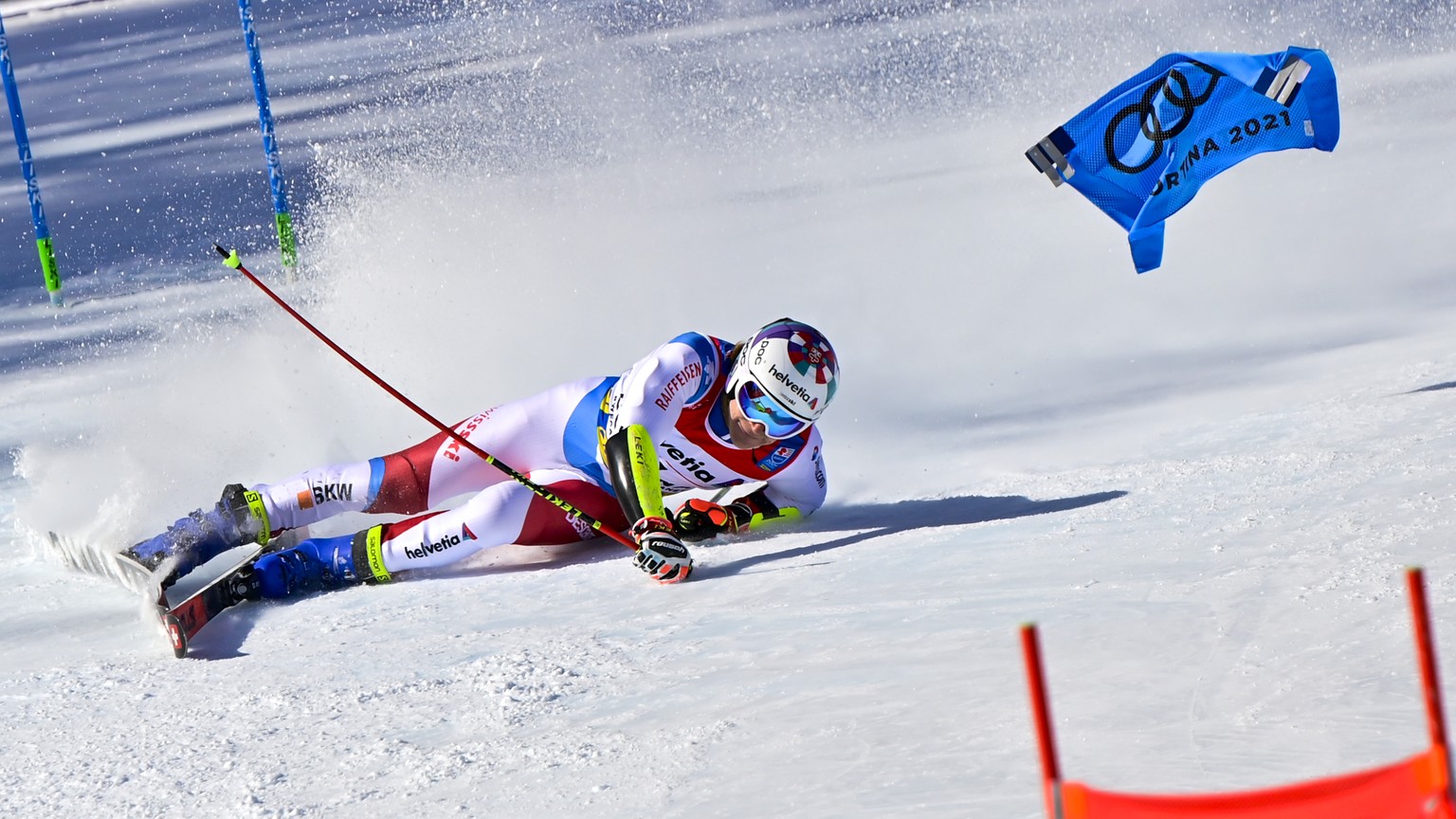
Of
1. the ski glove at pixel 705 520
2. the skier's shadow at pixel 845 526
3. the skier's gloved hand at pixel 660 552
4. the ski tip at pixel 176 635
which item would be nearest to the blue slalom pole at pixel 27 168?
the skier's shadow at pixel 845 526

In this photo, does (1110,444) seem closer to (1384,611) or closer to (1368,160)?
(1384,611)

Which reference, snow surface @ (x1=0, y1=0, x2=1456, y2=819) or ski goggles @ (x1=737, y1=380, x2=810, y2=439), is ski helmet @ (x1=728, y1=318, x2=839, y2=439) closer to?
ski goggles @ (x1=737, y1=380, x2=810, y2=439)

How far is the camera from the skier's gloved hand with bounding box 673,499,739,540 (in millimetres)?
5023

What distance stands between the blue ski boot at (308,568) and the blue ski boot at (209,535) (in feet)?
0.71

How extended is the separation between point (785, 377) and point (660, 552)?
63cm

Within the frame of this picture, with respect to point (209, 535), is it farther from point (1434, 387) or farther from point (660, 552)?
point (1434, 387)

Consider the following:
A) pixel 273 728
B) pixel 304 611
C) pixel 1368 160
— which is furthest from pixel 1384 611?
pixel 1368 160

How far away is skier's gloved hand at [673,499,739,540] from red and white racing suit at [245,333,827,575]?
8 centimetres

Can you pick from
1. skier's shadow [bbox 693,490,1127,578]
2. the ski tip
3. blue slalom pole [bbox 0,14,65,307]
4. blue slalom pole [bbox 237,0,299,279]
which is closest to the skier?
skier's shadow [bbox 693,490,1127,578]

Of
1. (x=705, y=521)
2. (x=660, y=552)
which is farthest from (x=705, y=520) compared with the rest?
(x=660, y=552)

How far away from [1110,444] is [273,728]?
3101 millimetres

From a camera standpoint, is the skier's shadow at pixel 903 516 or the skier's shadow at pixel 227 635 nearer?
the skier's shadow at pixel 227 635

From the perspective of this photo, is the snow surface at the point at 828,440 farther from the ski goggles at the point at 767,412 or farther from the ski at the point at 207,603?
the ski goggles at the point at 767,412

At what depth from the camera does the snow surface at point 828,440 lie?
3258mm
